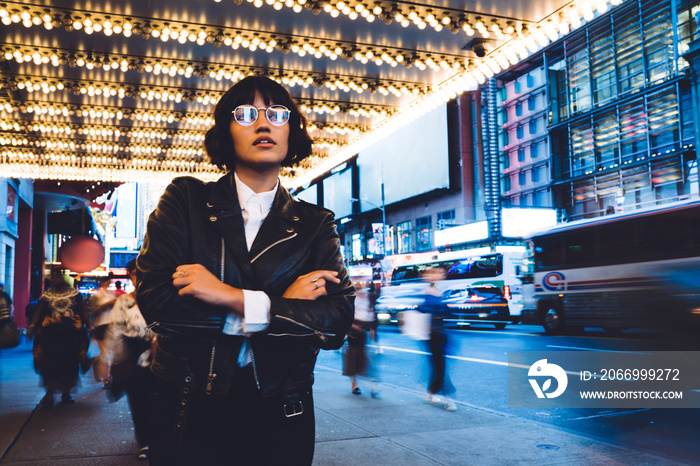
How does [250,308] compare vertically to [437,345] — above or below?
above

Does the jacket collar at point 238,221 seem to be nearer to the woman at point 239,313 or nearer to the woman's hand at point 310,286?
the woman at point 239,313

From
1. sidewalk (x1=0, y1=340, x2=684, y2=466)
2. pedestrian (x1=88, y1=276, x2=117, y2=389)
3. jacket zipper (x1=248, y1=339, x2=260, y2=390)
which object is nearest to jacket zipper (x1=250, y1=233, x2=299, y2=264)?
jacket zipper (x1=248, y1=339, x2=260, y2=390)

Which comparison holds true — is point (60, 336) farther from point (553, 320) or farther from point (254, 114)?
point (553, 320)

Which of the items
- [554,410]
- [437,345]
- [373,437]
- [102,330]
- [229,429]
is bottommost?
[554,410]

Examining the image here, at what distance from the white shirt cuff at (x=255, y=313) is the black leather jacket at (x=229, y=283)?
0.07 feet

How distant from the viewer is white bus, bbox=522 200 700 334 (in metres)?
13.9

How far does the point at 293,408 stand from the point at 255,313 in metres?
0.33

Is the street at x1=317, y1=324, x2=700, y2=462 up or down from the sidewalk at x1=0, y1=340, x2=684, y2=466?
down

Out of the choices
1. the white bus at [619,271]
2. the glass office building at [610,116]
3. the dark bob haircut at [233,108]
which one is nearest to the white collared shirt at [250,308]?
the dark bob haircut at [233,108]

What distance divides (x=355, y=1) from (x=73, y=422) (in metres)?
6.05

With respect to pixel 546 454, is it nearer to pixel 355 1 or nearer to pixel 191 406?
pixel 191 406

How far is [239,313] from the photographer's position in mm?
1765

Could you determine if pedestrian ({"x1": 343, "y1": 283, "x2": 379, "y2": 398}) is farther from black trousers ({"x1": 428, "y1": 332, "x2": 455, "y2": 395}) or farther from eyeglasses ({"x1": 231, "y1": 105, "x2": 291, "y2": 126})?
eyeglasses ({"x1": 231, "y1": 105, "x2": 291, "y2": 126})

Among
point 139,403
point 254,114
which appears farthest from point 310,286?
point 139,403
